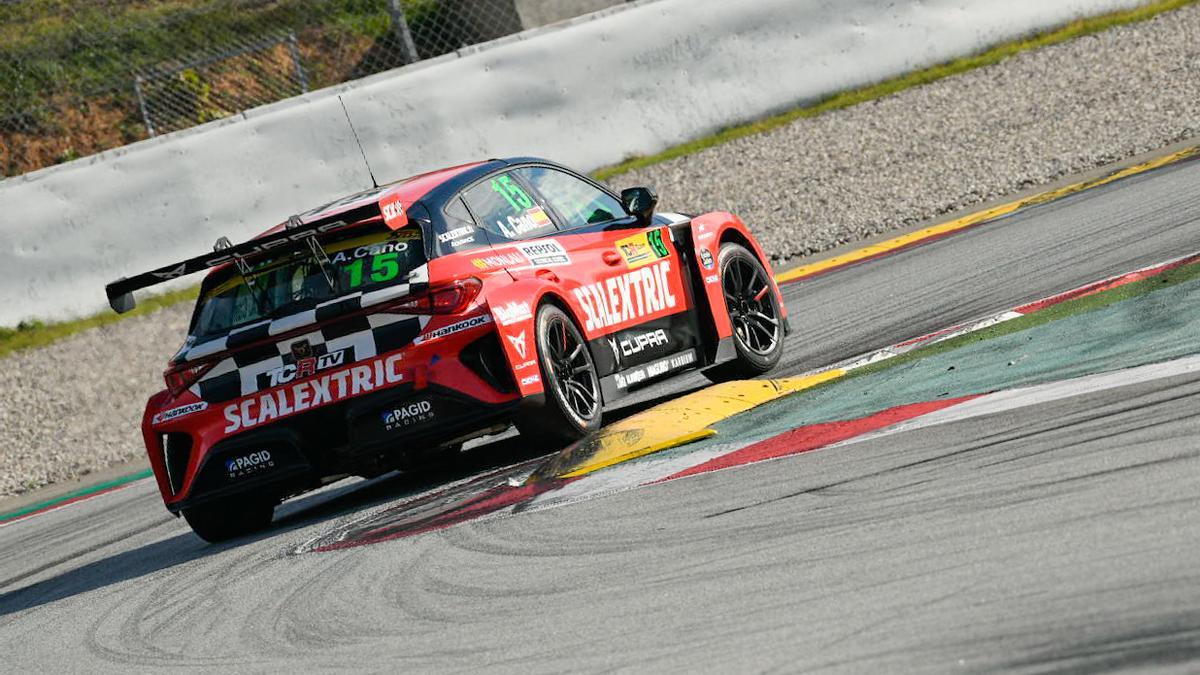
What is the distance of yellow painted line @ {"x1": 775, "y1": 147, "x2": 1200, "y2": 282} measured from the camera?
12.4 metres

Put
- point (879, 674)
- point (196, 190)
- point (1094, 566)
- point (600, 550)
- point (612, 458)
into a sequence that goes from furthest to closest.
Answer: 1. point (196, 190)
2. point (612, 458)
3. point (600, 550)
4. point (1094, 566)
5. point (879, 674)

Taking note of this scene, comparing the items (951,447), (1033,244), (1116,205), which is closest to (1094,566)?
(951,447)

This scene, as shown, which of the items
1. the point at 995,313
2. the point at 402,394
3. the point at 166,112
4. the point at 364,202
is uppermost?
the point at 166,112

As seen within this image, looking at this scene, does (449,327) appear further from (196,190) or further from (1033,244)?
(196,190)

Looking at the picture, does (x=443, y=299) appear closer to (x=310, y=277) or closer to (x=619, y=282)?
(x=310, y=277)

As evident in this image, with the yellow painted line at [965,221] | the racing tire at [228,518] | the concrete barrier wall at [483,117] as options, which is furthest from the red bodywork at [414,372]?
the concrete barrier wall at [483,117]

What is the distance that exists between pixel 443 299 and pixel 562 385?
25.1 inches

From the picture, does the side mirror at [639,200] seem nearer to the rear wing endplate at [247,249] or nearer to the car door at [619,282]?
the car door at [619,282]

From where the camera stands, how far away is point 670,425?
7.11 meters

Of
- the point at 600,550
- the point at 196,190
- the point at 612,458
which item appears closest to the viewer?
the point at 600,550

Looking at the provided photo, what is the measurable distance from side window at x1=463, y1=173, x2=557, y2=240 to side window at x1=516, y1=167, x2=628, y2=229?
0.15 metres

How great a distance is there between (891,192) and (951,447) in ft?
29.2

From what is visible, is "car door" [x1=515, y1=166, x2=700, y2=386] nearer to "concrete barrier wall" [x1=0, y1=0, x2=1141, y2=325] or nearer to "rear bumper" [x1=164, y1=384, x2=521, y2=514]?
"rear bumper" [x1=164, y1=384, x2=521, y2=514]

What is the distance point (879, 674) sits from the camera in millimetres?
3453
